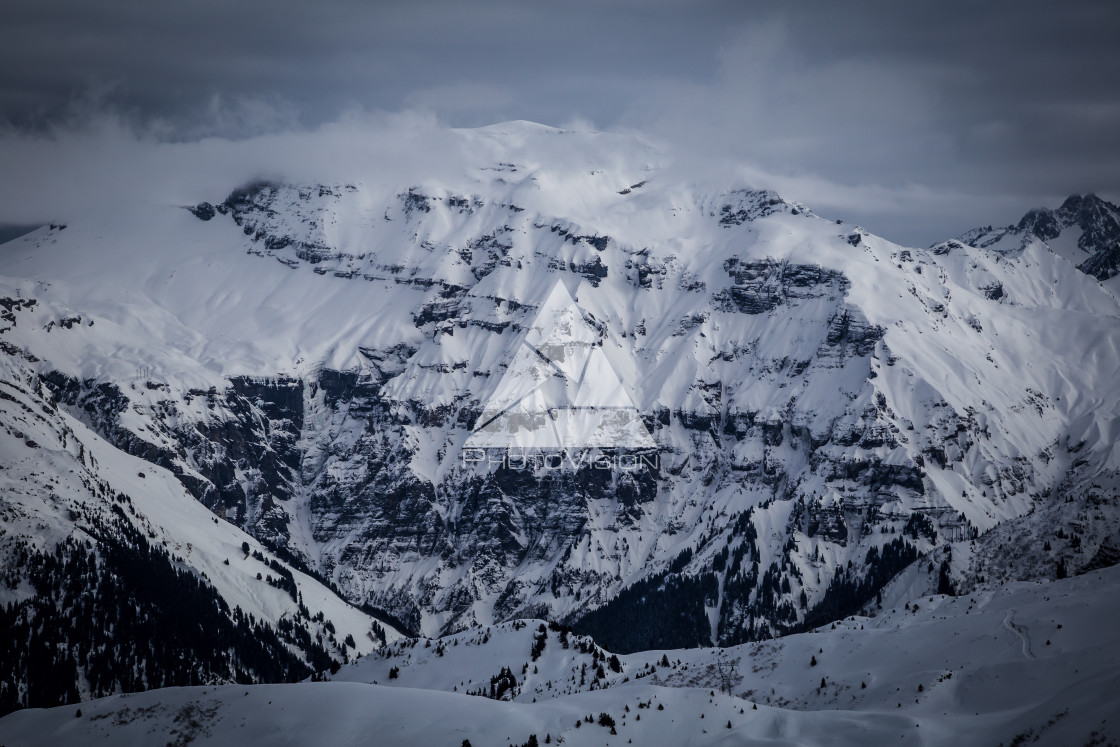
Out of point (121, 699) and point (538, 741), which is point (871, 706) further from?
point (121, 699)

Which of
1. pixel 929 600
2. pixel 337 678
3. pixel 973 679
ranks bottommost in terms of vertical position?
pixel 337 678

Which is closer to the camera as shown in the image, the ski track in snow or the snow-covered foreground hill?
the snow-covered foreground hill

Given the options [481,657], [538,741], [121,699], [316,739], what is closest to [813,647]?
[481,657]

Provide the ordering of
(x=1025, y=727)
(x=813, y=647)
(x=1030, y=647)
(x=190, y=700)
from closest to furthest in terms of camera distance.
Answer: (x=1025, y=727) → (x=190, y=700) → (x=1030, y=647) → (x=813, y=647)

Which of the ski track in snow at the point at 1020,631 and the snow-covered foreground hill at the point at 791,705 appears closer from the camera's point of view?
the snow-covered foreground hill at the point at 791,705

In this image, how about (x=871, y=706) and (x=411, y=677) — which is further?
(x=411, y=677)

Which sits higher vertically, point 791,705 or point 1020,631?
point 1020,631

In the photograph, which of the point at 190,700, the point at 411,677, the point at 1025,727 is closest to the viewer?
the point at 1025,727

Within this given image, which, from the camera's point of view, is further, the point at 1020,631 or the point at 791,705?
the point at 791,705
